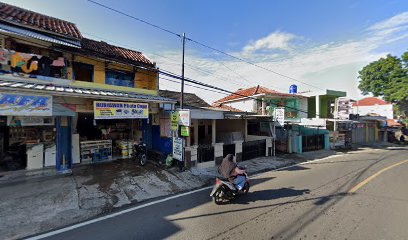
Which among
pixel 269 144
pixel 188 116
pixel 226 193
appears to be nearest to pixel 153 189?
pixel 226 193

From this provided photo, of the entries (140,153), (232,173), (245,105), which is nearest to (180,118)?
(140,153)

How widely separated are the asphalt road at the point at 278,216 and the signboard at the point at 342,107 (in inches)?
595

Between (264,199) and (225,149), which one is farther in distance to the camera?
(225,149)

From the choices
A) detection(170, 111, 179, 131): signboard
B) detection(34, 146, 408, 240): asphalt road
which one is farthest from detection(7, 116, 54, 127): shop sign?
detection(34, 146, 408, 240): asphalt road

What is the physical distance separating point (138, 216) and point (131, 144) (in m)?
7.25

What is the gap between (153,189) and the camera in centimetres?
695

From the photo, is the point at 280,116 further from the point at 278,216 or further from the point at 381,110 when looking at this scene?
the point at 381,110

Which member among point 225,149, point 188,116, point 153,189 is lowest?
point 153,189

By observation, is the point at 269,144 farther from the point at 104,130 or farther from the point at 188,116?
the point at 104,130

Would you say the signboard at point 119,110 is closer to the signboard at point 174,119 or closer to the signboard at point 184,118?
the signboard at point 174,119

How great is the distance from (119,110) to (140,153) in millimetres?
2799

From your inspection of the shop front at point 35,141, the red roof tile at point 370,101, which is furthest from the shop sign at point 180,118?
the red roof tile at point 370,101

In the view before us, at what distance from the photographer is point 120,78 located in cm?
1136

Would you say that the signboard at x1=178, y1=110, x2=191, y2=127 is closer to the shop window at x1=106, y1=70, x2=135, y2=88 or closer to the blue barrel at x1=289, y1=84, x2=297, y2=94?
the shop window at x1=106, y1=70, x2=135, y2=88
